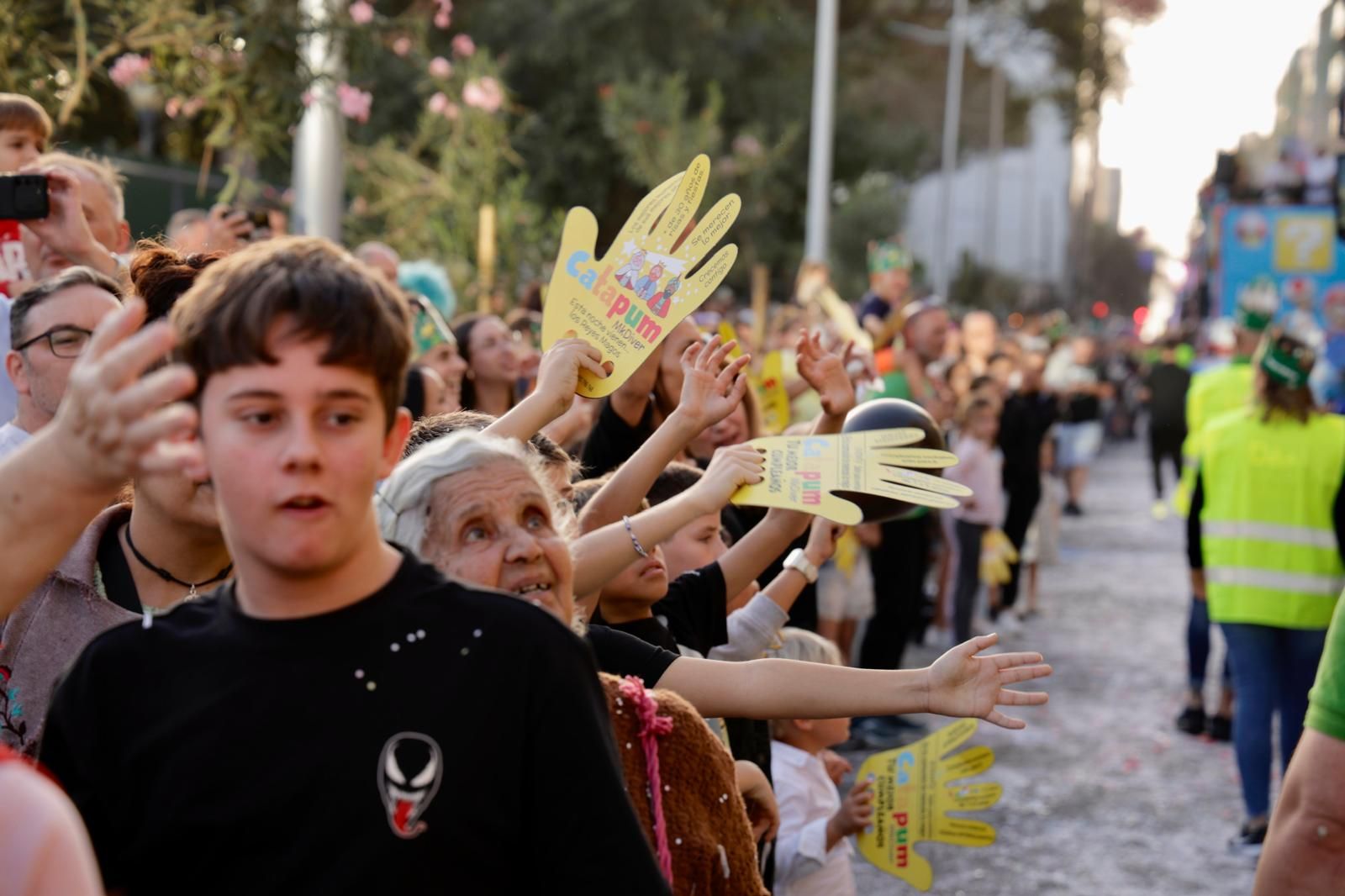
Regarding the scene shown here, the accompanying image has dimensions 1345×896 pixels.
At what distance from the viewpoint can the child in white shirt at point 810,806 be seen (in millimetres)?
4031

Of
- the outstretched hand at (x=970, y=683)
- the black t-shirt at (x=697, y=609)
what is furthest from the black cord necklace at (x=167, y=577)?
the outstretched hand at (x=970, y=683)

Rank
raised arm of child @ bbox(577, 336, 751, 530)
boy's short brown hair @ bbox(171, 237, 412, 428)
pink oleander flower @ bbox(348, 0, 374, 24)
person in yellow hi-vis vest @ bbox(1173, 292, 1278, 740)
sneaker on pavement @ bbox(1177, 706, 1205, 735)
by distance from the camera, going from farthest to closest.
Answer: sneaker on pavement @ bbox(1177, 706, 1205, 735) → person in yellow hi-vis vest @ bbox(1173, 292, 1278, 740) → pink oleander flower @ bbox(348, 0, 374, 24) → raised arm of child @ bbox(577, 336, 751, 530) → boy's short brown hair @ bbox(171, 237, 412, 428)

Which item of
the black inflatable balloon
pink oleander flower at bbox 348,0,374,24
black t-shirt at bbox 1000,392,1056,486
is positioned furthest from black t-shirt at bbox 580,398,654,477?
black t-shirt at bbox 1000,392,1056,486

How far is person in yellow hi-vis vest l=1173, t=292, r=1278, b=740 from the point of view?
856 centimetres

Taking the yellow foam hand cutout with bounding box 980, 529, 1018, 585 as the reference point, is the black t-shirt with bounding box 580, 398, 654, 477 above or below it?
above

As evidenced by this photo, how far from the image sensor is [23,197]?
4164 mm

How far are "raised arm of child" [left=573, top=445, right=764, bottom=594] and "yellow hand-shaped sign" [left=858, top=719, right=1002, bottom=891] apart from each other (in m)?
1.01

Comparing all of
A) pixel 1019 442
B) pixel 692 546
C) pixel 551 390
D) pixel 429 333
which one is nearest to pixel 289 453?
pixel 551 390

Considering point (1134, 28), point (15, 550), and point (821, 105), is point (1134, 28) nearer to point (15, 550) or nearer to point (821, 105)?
point (821, 105)

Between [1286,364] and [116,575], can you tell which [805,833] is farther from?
[1286,364]

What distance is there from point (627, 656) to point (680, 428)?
0.67m

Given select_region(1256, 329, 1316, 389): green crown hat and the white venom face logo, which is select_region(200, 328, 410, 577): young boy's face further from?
select_region(1256, 329, 1316, 389): green crown hat

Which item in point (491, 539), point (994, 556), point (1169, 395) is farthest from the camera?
point (1169, 395)

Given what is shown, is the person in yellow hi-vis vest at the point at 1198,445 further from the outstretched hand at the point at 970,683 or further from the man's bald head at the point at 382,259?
the outstretched hand at the point at 970,683
